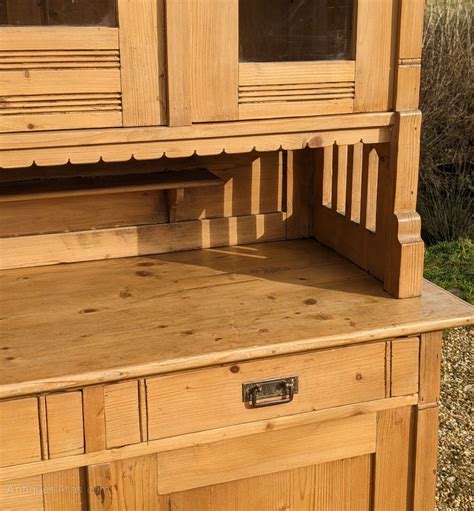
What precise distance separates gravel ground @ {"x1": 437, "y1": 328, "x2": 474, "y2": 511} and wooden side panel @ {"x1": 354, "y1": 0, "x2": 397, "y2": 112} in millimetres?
1420

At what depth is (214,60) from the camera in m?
1.62

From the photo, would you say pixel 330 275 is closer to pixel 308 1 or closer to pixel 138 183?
pixel 138 183

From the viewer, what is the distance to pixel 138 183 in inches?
78.5

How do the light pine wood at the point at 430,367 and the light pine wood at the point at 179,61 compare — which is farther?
the light pine wood at the point at 430,367

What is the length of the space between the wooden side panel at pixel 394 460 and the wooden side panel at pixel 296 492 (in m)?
0.03

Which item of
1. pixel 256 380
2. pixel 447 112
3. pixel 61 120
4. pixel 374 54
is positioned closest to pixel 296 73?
pixel 374 54

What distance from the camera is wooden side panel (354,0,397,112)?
5.56ft

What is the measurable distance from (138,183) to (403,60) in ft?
2.35

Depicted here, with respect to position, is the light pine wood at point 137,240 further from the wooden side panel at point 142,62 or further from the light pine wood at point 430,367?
the light pine wood at point 430,367

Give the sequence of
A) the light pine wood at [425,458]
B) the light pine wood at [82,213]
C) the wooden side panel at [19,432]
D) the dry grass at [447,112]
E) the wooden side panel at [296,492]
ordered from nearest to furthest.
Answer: the wooden side panel at [19,432] → the wooden side panel at [296,492] → the light pine wood at [425,458] → the light pine wood at [82,213] → the dry grass at [447,112]

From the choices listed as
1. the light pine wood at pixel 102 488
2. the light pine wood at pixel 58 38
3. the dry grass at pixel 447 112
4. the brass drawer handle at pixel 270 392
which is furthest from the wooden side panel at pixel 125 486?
the dry grass at pixel 447 112

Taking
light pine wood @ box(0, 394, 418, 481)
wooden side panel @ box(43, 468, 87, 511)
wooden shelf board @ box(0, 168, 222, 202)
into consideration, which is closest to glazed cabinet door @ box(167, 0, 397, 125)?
wooden shelf board @ box(0, 168, 222, 202)

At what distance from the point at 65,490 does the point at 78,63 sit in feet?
2.79

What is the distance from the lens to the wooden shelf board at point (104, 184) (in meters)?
1.90
